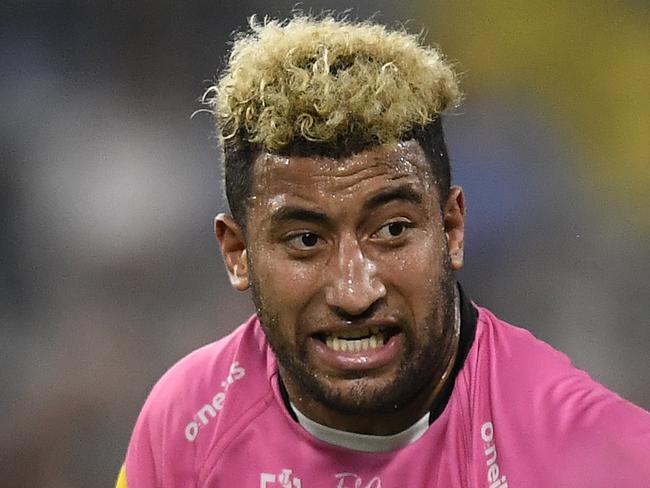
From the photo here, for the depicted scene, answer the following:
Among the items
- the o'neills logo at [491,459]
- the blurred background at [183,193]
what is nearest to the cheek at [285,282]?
the o'neills logo at [491,459]

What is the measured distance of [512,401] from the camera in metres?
1.01

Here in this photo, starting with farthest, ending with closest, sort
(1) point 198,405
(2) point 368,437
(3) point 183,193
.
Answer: (3) point 183,193, (1) point 198,405, (2) point 368,437

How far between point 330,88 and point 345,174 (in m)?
0.09

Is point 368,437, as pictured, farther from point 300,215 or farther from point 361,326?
point 300,215

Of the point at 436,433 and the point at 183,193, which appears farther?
the point at 183,193

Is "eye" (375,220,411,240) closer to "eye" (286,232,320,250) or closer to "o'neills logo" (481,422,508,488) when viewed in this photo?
"eye" (286,232,320,250)

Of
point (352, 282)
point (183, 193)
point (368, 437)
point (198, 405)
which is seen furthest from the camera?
point (183, 193)

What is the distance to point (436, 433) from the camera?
1.07 metres

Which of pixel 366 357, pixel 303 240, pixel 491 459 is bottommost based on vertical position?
pixel 491 459

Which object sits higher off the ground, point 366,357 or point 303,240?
point 303,240

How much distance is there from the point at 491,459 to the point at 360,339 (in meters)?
0.18

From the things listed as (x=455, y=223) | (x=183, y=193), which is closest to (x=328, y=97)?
(x=455, y=223)

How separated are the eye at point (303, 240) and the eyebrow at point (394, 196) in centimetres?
7

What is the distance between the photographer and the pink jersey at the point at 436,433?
948mm
